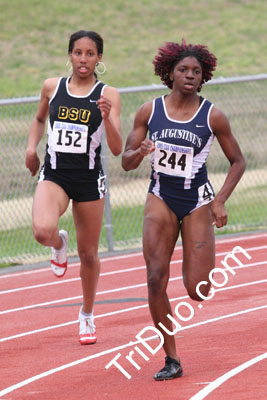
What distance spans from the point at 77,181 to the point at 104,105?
3.03 feet

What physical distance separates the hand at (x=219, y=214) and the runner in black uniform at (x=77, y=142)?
1.22m

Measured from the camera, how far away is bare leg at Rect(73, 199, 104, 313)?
28.7 feet

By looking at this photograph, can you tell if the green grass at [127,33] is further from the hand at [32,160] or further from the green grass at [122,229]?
the hand at [32,160]

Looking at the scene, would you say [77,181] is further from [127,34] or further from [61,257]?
[127,34]

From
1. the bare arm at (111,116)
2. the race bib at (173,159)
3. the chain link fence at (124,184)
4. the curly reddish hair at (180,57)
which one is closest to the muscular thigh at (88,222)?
A: the bare arm at (111,116)

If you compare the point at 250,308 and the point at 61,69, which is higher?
the point at 250,308

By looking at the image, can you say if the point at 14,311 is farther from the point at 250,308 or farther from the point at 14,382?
the point at 14,382

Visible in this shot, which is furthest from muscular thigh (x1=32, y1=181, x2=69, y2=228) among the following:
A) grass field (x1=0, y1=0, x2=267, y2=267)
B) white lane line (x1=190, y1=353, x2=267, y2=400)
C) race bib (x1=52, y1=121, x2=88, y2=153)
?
grass field (x1=0, y1=0, x2=267, y2=267)

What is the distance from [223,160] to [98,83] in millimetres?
8328

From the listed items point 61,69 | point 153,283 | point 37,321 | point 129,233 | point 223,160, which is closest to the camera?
point 153,283

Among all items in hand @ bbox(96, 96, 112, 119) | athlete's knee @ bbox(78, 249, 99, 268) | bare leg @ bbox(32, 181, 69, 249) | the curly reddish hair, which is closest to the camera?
the curly reddish hair

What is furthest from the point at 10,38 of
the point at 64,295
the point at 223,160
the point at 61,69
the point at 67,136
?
the point at 67,136

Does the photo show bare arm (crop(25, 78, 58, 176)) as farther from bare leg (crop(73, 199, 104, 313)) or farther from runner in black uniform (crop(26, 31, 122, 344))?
bare leg (crop(73, 199, 104, 313))

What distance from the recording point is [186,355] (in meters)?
8.20
